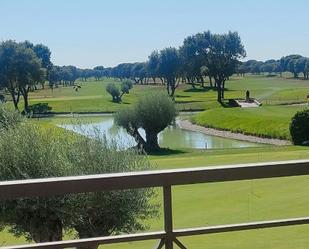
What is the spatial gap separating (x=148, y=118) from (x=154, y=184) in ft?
143

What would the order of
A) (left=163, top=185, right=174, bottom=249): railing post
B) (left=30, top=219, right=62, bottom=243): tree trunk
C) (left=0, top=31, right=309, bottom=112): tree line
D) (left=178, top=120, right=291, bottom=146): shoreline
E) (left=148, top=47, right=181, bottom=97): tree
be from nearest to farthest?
(left=163, top=185, right=174, bottom=249): railing post, (left=30, top=219, right=62, bottom=243): tree trunk, (left=178, top=120, right=291, bottom=146): shoreline, (left=0, top=31, right=309, bottom=112): tree line, (left=148, top=47, right=181, bottom=97): tree

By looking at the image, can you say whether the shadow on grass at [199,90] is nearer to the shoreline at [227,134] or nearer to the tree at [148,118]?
the shoreline at [227,134]

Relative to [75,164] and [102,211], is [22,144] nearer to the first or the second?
[75,164]

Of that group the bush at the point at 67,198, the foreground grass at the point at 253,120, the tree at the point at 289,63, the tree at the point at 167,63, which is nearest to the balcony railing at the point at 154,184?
the bush at the point at 67,198

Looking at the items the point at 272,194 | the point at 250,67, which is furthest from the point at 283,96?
the point at 250,67

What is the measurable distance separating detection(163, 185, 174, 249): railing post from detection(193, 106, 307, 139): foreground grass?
46.3m

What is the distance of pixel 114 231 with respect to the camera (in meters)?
13.2

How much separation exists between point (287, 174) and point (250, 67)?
198 m

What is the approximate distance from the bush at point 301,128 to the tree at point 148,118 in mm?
9592

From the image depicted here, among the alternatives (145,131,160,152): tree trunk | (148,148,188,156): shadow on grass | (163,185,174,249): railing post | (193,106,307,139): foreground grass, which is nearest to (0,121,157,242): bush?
(163,185,174,249): railing post

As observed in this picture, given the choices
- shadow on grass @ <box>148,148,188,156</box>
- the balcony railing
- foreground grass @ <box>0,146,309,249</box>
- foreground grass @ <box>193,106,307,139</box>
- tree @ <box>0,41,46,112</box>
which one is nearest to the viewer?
the balcony railing

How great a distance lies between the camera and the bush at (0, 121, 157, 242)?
42.2 feet

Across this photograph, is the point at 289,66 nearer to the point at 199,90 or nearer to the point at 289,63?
the point at 289,63

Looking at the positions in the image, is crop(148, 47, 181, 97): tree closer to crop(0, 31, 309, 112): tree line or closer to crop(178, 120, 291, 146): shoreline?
crop(0, 31, 309, 112): tree line
